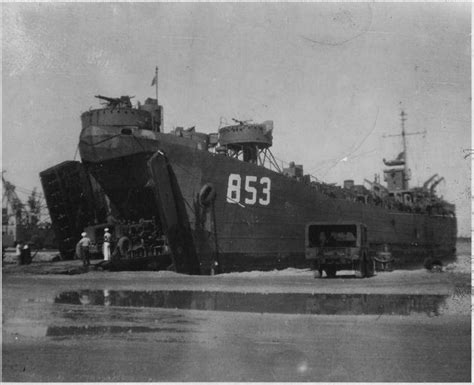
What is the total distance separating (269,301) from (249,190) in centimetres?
1025

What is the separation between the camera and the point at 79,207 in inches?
951

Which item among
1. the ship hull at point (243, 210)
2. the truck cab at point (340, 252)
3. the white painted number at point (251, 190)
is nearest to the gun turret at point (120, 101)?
the ship hull at point (243, 210)

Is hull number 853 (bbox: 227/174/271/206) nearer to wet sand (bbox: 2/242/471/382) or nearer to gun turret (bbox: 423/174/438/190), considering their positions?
wet sand (bbox: 2/242/471/382)

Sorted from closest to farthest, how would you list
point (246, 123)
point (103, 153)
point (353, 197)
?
point (103, 153)
point (246, 123)
point (353, 197)

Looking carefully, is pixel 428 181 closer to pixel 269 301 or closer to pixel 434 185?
pixel 434 185

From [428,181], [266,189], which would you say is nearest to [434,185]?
[428,181]

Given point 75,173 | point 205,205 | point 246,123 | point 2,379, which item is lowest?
point 2,379

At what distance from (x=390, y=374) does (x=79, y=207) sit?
20576mm

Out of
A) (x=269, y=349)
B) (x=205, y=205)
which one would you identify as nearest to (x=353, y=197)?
(x=205, y=205)

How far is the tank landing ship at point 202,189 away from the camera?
734 inches

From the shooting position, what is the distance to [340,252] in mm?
16203

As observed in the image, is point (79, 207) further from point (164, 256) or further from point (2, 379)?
point (2, 379)

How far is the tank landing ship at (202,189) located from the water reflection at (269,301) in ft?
23.7

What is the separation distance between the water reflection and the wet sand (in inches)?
0.7
